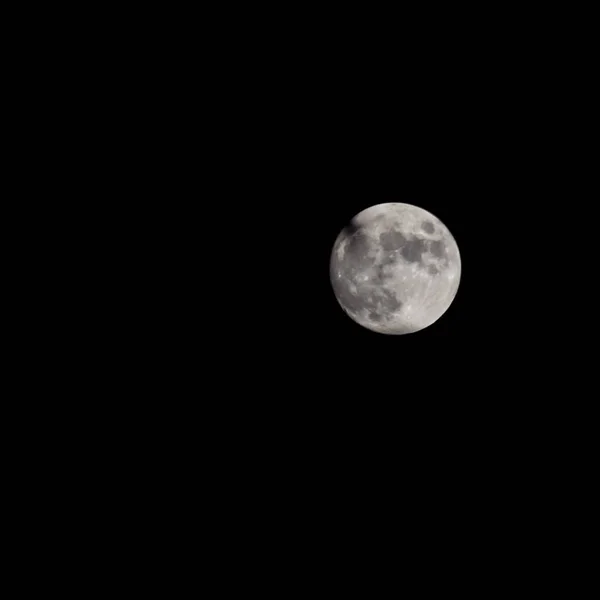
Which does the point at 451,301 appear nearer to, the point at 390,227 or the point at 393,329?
the point at 393,329

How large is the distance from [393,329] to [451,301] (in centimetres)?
54

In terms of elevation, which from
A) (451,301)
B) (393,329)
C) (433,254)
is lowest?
(393,329)

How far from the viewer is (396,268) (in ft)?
12.4

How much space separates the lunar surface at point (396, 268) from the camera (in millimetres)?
3811

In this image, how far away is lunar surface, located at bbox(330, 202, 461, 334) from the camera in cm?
381

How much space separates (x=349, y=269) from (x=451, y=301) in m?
0.91

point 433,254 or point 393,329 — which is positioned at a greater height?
point 433,254

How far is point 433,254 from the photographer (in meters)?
3.87

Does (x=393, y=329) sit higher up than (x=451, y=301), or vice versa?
(x=451, y=301)

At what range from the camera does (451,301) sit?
4.09m

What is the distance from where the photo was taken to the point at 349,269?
3.99 metres

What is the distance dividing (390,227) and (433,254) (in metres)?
0.40

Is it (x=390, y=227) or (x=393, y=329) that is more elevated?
(x=390, y=227)

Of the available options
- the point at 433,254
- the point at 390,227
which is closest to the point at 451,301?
the point at 433,254
